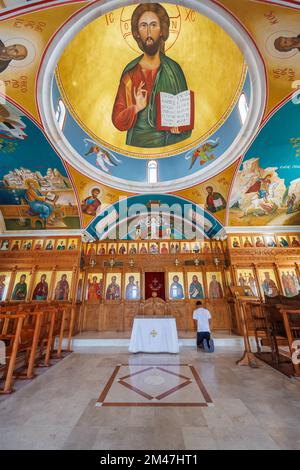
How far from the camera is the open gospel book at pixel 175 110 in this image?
9.76 meters

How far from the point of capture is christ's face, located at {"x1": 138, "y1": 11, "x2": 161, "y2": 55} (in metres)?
7.81

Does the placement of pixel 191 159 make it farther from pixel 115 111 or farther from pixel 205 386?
pixel 205 386

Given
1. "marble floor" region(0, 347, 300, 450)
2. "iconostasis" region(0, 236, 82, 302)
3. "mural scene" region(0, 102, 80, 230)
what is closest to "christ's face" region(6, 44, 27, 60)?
"mural scene" region(0, 102, 80, 230)

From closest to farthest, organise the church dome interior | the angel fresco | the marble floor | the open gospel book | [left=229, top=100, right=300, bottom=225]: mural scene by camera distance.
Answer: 1. the marble floor
2. the church dome interior
3. the angel fresco
4. [left=229, top=100, right=300, bottom=225]: mural scene
5. the open gospel book

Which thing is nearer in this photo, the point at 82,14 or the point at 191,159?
the point at 82,14

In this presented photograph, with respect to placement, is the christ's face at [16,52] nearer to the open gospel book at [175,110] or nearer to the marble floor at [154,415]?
the open gospel book at [175,110]

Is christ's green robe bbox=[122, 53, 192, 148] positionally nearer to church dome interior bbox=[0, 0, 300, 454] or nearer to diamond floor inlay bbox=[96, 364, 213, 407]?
church dome interior bbox=[0, 0, 300, 454]

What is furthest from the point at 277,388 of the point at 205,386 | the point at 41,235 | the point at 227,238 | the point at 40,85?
the point at 41,235

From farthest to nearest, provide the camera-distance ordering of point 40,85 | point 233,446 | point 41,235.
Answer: point 41,235 → point 40,85 → point 233,446

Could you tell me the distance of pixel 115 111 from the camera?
33.2 ft

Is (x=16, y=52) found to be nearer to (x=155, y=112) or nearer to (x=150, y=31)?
(x=150, y=31)

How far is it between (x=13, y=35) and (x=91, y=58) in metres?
4.16

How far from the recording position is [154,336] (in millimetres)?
7039

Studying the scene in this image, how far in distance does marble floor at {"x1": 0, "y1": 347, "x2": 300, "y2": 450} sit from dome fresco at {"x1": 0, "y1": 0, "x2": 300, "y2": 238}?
25.1 feet
